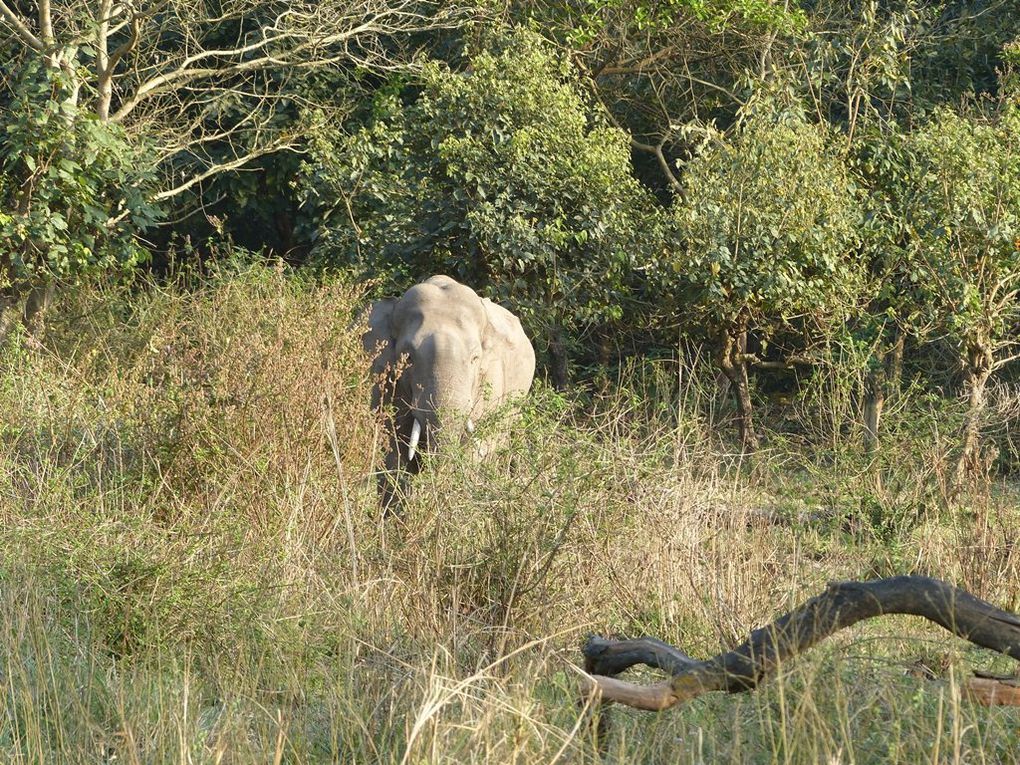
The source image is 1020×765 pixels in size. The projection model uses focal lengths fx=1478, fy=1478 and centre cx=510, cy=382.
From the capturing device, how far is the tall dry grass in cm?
399

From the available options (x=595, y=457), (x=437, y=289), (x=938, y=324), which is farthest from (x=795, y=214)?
(x=595, y=457)

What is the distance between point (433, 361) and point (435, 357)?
3cm

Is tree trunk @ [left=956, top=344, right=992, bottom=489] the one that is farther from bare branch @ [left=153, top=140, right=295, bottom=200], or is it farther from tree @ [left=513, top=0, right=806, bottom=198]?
bare branch @ [left=153, top=140, right=295, bottom=200]

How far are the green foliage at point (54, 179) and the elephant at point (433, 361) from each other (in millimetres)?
4522

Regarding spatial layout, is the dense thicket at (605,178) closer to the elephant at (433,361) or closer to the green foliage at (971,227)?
the green foliage at (971,227)

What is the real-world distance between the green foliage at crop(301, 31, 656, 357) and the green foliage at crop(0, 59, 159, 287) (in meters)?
2.15

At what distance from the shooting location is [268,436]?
709 centimetres

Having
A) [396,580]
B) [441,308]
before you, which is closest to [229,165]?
[441,308]

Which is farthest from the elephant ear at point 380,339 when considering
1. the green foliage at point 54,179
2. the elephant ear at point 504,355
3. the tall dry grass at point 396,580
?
the green foliage at point 54,179

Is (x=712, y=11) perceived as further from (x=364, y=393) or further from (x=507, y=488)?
(x=507, y=488)

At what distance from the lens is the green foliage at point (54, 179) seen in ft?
39.6

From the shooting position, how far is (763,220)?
1210 cm

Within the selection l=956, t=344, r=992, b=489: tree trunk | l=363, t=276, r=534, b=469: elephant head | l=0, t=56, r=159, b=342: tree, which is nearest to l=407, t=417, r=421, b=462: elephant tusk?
l=363, t=276, r=534, b=469: elephant head

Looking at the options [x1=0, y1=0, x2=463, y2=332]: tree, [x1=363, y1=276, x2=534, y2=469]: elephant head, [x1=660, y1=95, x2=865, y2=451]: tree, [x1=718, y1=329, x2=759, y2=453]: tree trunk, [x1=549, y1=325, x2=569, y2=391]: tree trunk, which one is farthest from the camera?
[x1=549, y1=325, x2=569, y2=391]: tree trunk
